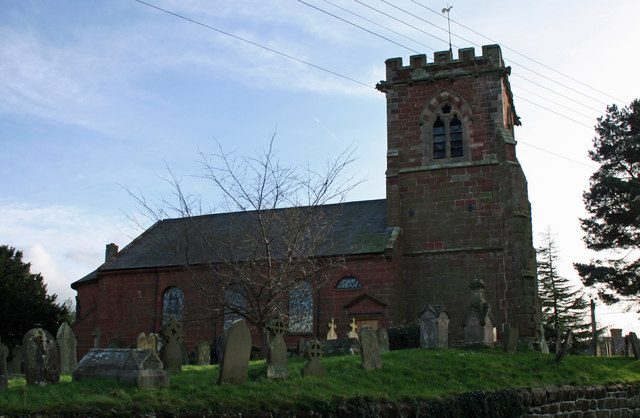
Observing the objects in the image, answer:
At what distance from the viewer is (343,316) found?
87.7ft

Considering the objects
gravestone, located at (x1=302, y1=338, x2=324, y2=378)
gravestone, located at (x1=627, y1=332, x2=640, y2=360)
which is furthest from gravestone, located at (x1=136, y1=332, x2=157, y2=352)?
gravestone, located at (x1=627, y1=332, x2=640, y2=360)

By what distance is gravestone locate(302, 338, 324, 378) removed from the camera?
1334cm

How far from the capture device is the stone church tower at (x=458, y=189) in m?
26.5

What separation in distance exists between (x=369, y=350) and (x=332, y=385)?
6.37 ft

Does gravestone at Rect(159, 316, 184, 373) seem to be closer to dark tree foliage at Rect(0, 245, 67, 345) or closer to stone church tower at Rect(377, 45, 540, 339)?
stone church tower at Rect(377, 45, 540, 339)

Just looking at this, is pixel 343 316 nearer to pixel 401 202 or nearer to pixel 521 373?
pixel 401 202

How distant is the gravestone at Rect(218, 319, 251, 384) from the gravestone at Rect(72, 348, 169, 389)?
1.09 meters

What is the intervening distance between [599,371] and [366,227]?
13.2 metres

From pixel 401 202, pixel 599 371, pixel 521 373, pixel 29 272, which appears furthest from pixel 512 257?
pixel 29 272

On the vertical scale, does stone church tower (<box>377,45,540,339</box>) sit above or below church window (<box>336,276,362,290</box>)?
above

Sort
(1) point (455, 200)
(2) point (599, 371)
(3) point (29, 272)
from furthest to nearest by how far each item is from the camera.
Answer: (3) point (29, 272) → (1) point (455, 200) → (2) point (599, 371)

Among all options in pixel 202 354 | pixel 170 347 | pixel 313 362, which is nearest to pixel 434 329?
pixel 313 362

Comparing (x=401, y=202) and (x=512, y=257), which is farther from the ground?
(x=401, y=202)

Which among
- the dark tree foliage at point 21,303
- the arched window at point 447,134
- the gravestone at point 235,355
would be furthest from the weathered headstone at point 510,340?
the dark tree foliage at point 21,303
